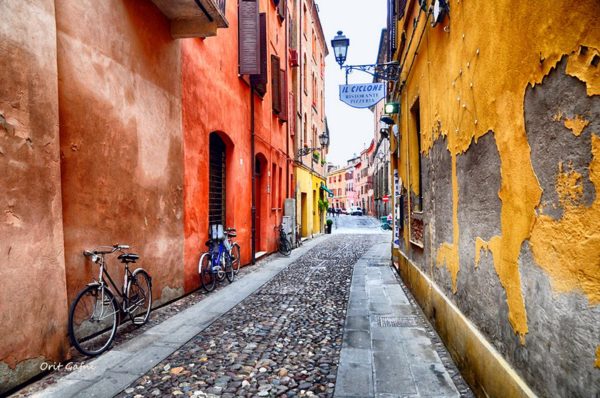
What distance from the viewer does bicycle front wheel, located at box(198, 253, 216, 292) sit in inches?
298

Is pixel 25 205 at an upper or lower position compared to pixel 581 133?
lower

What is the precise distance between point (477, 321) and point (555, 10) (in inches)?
94.0

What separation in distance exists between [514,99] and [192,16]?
18.4ft

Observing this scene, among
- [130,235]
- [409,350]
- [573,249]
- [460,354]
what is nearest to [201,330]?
[130,235]

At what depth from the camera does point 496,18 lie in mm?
2834

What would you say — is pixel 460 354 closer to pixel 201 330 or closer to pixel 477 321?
pixel 477 321

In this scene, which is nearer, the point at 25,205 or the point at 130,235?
the point at 25,205

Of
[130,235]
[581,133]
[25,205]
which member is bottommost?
[130,235]

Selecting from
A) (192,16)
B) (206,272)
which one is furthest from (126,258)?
(192,16)

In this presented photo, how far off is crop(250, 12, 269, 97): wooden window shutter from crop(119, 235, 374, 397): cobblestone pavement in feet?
21.5

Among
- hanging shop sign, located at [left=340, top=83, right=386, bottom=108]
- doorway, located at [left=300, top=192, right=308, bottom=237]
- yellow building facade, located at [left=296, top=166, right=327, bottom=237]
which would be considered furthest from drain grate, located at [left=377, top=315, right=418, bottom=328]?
doorway, located at [left=300, top=192, right=308, bottom=237]

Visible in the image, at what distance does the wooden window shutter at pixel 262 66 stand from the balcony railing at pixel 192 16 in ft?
15.7

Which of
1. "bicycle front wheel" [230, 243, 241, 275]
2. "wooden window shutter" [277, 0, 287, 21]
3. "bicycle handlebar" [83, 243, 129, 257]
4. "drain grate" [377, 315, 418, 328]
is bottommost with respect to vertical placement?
"drain grate" [377, 315, 418, 328]

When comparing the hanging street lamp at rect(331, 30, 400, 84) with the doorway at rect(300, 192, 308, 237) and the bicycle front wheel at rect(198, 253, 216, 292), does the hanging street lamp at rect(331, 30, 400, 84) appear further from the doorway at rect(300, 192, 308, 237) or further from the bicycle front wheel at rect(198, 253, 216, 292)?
the doorway at rect(300, 192, 308, 237)
